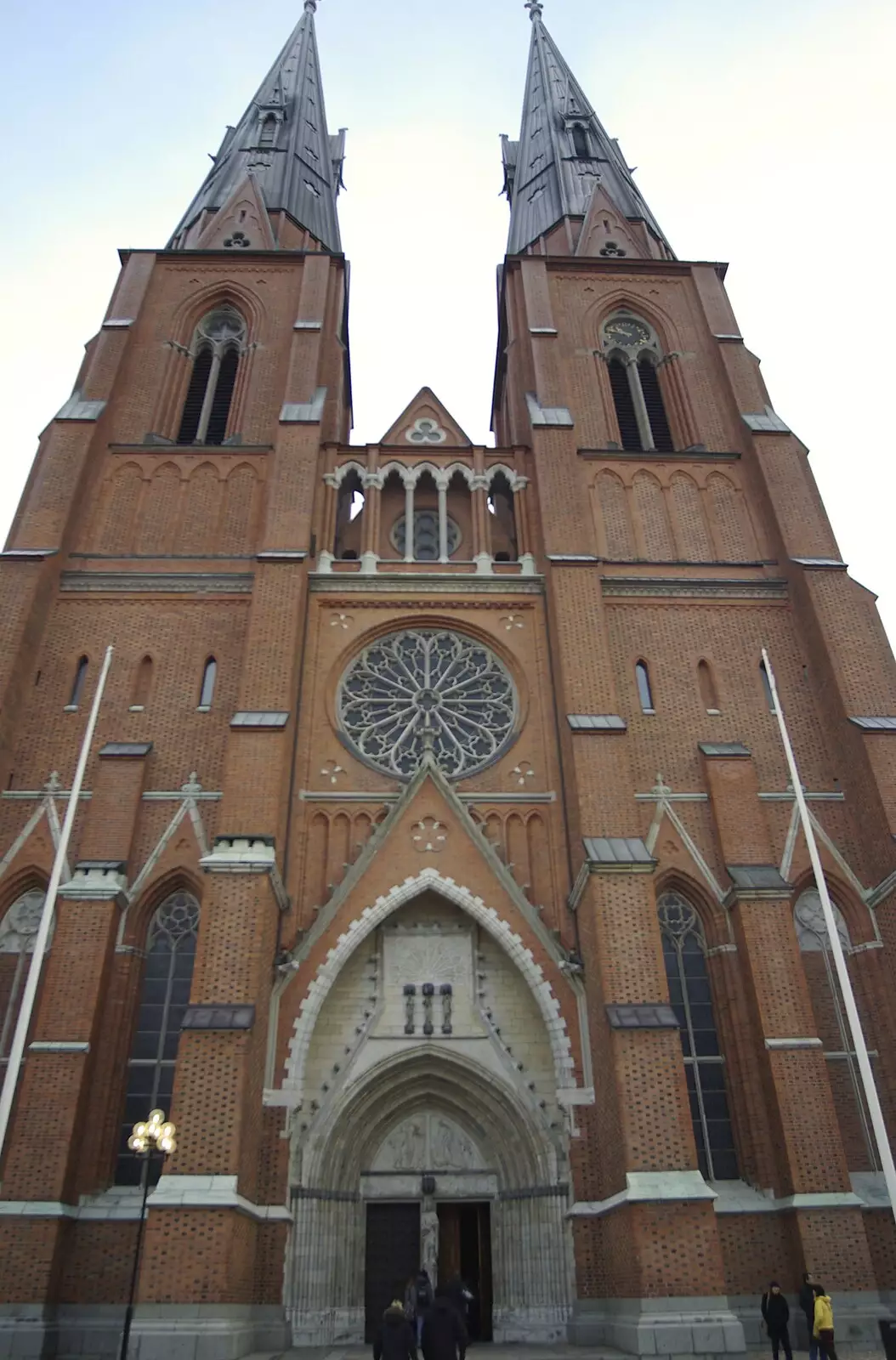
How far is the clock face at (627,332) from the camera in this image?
2731 cm

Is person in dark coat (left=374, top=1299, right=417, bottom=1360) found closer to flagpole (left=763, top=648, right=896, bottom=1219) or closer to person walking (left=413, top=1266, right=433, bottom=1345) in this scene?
person walking (left=413, top=1266, right=433, bottom=1345)

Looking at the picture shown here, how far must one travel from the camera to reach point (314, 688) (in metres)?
19.8

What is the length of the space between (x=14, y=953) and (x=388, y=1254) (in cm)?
760

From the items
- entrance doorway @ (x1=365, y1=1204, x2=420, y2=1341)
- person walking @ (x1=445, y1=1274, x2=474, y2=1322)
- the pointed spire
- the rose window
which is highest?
the pointed spire

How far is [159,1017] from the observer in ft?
52.3

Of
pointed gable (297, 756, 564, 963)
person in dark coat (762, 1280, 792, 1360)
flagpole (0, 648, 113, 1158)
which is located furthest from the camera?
pointed gable (297, 756, 564, 963)

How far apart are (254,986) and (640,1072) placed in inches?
224

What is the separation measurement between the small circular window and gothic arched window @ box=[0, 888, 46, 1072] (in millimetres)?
10624

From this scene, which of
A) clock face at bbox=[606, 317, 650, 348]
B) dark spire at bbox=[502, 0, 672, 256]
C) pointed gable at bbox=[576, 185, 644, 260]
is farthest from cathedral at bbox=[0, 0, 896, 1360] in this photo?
dark spire at bbox=[502, 0, 672, 256]

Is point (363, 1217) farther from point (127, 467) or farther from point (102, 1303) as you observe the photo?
point (127, 467)

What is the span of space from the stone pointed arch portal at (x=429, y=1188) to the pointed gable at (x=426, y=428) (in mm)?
14434

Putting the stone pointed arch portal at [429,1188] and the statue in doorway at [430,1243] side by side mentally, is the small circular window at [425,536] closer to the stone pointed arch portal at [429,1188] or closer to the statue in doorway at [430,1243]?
the stone pointed arch portal at [429,1188]

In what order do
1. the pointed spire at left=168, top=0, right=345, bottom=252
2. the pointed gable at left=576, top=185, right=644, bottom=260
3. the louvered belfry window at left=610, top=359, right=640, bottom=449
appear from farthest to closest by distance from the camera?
the pointed spire at left=168, top=0, right=345, bottom=252 → the pointed gable at left=576, top=185, right=644, bottom=260 → the louvered belfry window at left=610, top=359, right=640, bottom=449

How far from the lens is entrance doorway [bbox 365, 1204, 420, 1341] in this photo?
49.6 ft
